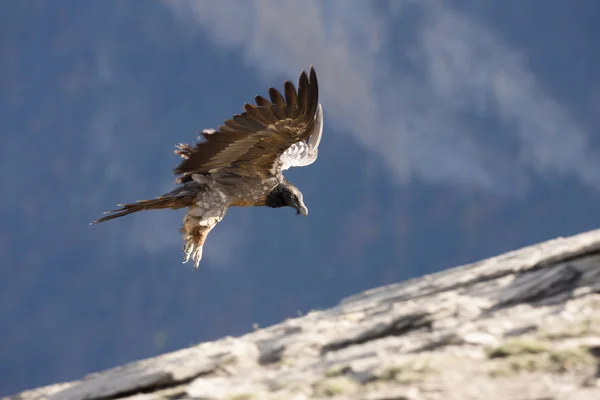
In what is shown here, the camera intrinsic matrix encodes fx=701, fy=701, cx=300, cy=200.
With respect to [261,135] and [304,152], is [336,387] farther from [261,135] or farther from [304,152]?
[304,152]

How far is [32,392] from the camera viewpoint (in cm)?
573

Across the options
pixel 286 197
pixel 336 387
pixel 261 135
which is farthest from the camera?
pixel 286 197

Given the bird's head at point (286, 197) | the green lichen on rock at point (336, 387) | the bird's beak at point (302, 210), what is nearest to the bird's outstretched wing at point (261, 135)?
the bird's head at point (286, 197)

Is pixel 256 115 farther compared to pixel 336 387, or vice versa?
pixel 256 115

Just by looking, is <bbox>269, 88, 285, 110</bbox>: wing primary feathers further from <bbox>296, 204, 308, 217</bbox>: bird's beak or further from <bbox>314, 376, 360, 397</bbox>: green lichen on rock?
<bbox>314, 376, 360, 397</bbox>: green lichen on rock

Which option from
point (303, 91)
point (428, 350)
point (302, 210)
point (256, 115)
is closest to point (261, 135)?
point (256, 115)

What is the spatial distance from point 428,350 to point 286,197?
4264mm

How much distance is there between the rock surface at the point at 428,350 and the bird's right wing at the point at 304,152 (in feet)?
8.07

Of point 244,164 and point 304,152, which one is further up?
point 304,152

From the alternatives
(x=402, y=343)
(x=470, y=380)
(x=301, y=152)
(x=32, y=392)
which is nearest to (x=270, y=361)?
(x=402, y=343)

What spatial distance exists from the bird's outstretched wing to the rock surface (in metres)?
1.80

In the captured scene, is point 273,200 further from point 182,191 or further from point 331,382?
point 331,382

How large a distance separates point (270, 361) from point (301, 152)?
14.2 feet

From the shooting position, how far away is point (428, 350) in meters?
4.00
